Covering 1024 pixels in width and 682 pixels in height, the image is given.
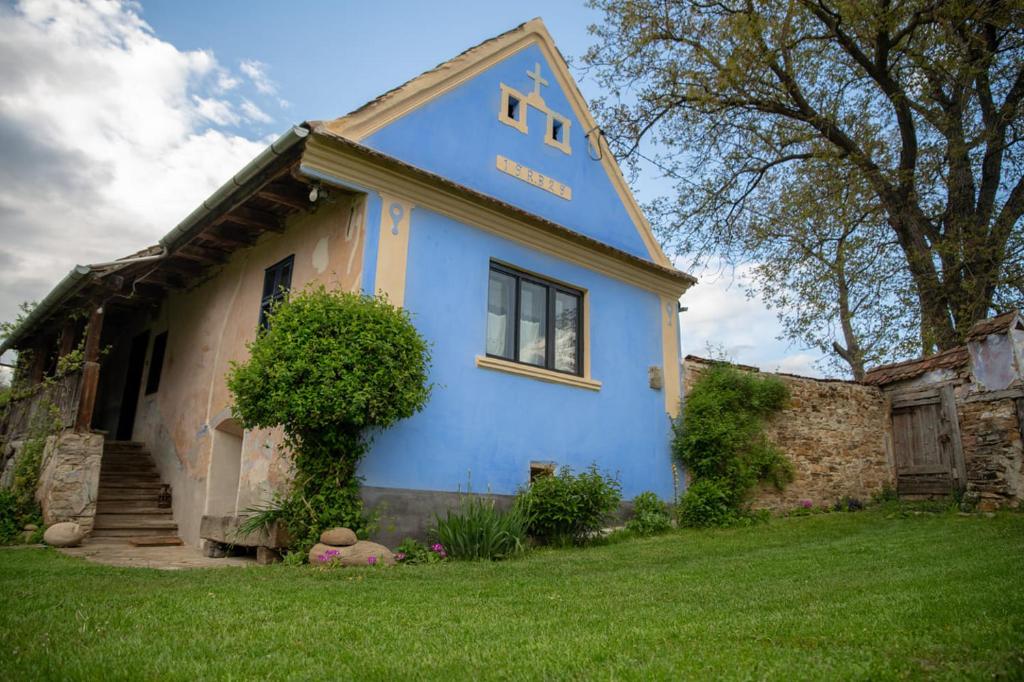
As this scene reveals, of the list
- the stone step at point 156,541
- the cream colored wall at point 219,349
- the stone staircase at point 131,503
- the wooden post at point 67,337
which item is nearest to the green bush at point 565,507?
the cream colored wall at point 219,349

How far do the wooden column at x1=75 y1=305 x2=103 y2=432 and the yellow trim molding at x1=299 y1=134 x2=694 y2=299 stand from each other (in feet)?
16.5

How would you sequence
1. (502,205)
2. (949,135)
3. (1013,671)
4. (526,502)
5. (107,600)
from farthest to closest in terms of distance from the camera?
(949,135), (502,205), (526,502), (107,600), (1013,671)

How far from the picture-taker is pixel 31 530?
8.96m

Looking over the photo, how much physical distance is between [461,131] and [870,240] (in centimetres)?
975

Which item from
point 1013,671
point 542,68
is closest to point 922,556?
point 1013,671

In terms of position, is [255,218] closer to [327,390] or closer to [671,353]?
[327,390]

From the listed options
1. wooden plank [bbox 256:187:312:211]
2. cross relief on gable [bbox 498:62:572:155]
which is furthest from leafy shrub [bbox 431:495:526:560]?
cross relief on gable [bbox 498:62:572:155]

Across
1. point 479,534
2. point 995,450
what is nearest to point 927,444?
point 995,450

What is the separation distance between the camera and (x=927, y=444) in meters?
12.5

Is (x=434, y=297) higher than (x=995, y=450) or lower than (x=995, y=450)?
higher

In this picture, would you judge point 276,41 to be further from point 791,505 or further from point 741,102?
point 791,505

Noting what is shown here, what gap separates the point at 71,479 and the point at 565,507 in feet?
22.3

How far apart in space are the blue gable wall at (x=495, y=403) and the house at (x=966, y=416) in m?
5.28

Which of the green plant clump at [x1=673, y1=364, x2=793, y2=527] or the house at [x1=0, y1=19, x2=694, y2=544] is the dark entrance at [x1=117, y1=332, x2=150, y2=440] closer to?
the house at [x1=0, y1=19, x2=694, y2=544]
